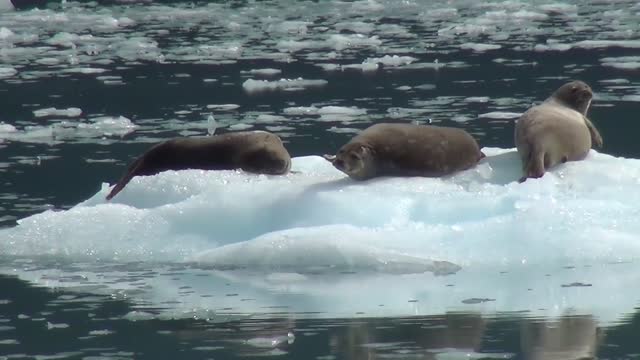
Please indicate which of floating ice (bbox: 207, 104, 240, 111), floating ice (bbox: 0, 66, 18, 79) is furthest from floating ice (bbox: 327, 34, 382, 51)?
floating ice (bbox: 207, 104, 240, 111)

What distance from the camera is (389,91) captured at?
42.0ft

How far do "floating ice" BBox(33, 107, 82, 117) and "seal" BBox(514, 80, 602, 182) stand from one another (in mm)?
5060

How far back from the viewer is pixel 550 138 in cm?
711

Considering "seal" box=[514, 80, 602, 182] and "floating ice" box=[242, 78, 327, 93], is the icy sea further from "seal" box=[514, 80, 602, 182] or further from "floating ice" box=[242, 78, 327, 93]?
"floating ice" box=[242, 78, 327, 93]

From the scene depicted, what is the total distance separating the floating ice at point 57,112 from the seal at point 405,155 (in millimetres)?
5175

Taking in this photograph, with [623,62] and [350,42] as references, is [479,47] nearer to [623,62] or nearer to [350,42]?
[350,42]

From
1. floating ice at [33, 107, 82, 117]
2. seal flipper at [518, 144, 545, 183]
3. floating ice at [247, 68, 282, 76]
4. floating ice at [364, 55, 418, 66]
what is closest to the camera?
seal flipper at [518, 144, 545, 183]

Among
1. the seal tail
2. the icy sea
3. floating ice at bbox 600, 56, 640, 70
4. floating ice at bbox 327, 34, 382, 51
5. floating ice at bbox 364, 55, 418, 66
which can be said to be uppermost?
floating ice at bbox 327, 34, 382, 51

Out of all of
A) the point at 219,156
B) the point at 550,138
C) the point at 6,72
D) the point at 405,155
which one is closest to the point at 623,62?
the point at 6,72

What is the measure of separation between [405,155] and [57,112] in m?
5.50

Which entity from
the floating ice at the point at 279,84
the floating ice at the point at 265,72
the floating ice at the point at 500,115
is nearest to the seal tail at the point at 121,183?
the floating ice at the point at 500,115

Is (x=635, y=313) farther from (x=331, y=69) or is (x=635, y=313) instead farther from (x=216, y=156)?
(x=331, y=69)

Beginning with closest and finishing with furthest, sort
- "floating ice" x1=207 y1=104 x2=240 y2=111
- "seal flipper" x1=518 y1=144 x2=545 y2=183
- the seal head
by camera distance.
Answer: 1. "seal flipper" x1=518 y1=144 x2=545 y2=183
2. the seal head
3. "floating ice" x1=207 y1=104 x2=240 y2=111

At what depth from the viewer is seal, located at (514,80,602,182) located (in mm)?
6957
